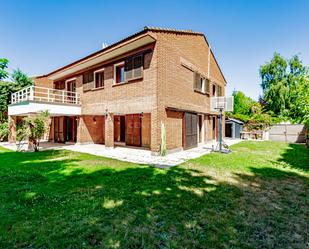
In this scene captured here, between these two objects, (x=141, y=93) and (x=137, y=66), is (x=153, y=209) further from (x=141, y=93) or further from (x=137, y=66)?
(x=137, y=66)

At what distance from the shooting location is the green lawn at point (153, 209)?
2.82m

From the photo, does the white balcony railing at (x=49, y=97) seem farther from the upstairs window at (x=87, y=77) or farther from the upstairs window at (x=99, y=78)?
the upstairs window at (x=99, y=78)

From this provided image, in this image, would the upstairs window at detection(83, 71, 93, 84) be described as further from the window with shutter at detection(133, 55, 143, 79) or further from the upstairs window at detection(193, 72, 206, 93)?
the upstairs window at detection(193, 72, 206, 93)

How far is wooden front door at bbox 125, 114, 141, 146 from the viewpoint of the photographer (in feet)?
45.3

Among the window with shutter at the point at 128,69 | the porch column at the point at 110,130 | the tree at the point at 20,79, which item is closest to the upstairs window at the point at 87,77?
the porch column at the point at 110,130

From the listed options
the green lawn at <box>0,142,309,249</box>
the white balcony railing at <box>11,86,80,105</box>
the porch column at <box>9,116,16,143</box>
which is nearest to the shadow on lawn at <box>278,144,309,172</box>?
the green lawn at <box>0,142,309,249</box>

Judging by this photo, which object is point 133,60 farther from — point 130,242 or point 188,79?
point 130,242

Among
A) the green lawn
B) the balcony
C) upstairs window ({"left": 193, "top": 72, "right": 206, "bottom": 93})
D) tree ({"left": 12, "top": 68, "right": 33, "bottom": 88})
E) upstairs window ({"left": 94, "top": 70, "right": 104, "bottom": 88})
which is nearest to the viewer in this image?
Result: the green lawn

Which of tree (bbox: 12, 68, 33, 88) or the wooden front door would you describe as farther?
tree (bbox: 12, 68, 33, 88)

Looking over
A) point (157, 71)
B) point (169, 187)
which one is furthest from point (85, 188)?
point (157, 71)

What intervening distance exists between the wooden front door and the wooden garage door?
3.76m

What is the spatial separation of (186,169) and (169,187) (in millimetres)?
2129

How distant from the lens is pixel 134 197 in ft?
14.4

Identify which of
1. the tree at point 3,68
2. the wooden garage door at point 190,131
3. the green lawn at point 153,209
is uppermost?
the tree at point 3,68
